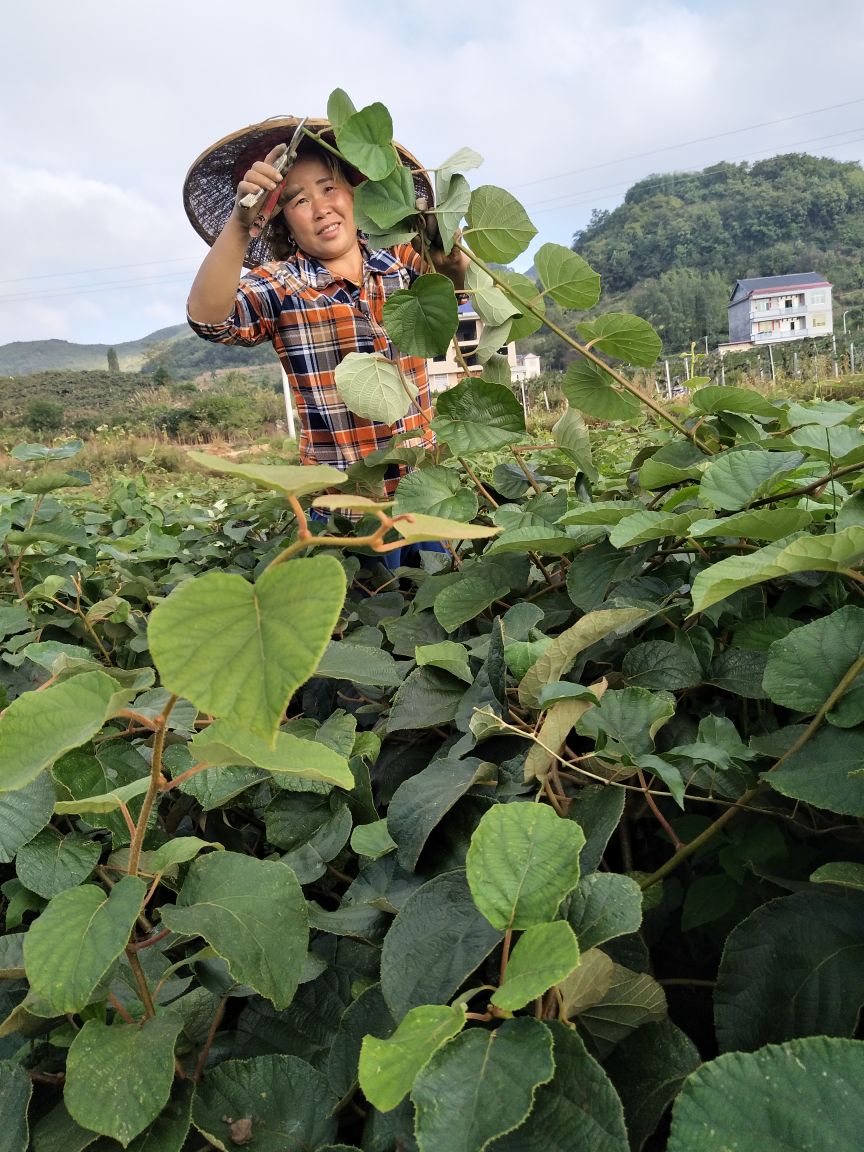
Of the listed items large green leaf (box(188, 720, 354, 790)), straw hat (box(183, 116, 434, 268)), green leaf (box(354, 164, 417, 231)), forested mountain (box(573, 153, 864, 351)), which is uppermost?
forested mountain (box(573, 153, 864, 351))

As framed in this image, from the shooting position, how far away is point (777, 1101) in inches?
8.7

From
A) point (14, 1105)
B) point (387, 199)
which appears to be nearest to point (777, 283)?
point (387, 199)

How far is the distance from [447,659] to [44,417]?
2129 centimetres

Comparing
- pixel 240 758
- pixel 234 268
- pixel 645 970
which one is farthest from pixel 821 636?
pixel 234 268

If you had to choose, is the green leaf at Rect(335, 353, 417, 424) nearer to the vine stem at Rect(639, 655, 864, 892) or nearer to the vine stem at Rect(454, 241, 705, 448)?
the vine stem at Rect(454, 241, 705, 448)

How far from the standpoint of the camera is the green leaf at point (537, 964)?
246 mm

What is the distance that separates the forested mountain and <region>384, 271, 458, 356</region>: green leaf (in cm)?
3928

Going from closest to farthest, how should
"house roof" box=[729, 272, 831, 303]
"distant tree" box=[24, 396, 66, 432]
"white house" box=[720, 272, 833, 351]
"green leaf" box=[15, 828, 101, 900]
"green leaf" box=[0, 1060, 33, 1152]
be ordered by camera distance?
"green leaf" box=[0, 1060, 33, 1152] < "green leaf" box=[15, 828, 101, 900] < "distant tree" box=[24, 396, 66, 432] < "white house" box=[720, 272, 833, 351] < "house roof" box=[729, 272, 831, 303]

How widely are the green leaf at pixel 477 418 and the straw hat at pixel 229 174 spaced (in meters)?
0.92

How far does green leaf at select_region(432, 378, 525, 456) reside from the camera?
63 centimetres

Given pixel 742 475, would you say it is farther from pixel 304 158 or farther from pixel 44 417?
pixel 44 417

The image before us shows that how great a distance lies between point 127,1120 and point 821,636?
1.23 feet

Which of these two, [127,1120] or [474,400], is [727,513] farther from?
[127,1120]

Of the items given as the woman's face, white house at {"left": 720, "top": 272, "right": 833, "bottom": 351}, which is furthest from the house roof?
the woman's face
